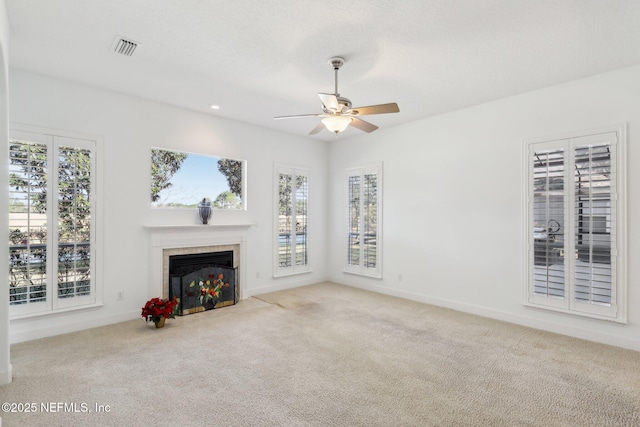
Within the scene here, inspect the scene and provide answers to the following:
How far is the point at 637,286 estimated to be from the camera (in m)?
3.40

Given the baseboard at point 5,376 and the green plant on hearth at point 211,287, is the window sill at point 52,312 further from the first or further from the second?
the green plant on hearth at point 211,287

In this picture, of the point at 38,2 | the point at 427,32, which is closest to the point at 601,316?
the point at 427,32

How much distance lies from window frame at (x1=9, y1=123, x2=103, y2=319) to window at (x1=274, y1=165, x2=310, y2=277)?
108 inches

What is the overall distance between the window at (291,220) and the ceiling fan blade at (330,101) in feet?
9.94

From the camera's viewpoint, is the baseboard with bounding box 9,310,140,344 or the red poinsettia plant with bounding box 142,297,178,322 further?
the red poinsettia plant with bounding box 142,297,178,322

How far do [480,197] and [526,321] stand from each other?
5.64 feet

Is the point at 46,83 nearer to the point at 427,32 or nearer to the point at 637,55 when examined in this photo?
the point at 427,32

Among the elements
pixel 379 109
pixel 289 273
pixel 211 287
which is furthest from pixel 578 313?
pixel 211 287

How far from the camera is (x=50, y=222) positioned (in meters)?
3.70

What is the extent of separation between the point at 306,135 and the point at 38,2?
4.29 metres

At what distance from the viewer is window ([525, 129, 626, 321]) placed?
11.5ft

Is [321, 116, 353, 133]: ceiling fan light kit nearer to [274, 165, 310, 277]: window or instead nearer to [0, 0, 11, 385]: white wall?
[0, 0, 11, 385]: white wall

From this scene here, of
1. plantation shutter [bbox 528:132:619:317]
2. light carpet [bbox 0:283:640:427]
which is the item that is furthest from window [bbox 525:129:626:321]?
light carpet [bbox 0:283:640:427]

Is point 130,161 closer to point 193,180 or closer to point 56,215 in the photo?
point 193,180
